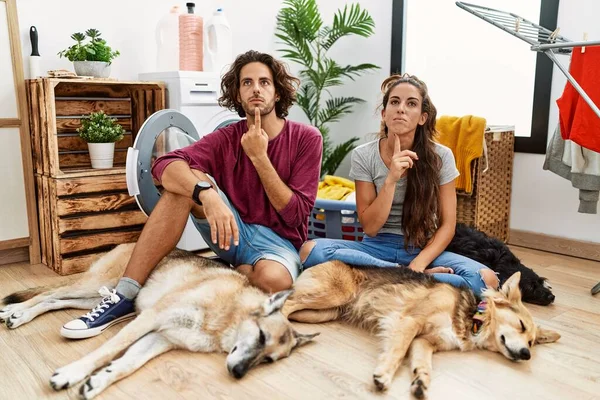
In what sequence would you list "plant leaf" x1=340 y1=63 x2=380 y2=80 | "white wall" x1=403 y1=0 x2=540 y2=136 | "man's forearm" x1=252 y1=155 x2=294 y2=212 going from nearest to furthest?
1. "man's forearm" x1=252 y1=155 x2=294 y2=212
2. "white wall" x1=403 y1=0 x2=540 y2=136
3. "plant leaf" x1=340 y1=63 x2=380 y2=80

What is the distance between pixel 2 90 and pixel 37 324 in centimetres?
150

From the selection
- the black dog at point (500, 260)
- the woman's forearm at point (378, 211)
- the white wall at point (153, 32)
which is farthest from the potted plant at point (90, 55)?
the black dog at point (500, 260)

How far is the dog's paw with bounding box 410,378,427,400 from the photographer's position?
1716 millimetres

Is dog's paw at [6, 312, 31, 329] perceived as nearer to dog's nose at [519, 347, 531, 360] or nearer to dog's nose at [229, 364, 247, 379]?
dog's nose at [229, 364, 247, 379]

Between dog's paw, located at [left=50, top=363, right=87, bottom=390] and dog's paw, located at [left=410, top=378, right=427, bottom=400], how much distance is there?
1062 millimetres

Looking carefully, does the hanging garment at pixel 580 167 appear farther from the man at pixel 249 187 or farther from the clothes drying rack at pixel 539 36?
the man at pixel 249 187

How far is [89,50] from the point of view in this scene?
311cm

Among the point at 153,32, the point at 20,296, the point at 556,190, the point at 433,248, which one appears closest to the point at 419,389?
the point at 433,248

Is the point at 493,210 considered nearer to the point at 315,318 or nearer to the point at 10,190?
the point at 315,318

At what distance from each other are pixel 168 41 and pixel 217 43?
1.11 ft

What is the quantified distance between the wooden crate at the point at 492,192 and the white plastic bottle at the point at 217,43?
71.4 inches

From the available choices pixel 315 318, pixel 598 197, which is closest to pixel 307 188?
pixel 315 318

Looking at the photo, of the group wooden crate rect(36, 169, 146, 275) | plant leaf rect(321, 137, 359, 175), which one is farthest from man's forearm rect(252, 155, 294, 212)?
plant leaf rect(321, 137, 359, 175)

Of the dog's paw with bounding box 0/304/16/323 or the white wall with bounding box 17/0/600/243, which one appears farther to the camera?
the white wall with bounding box 17/0/600/243
